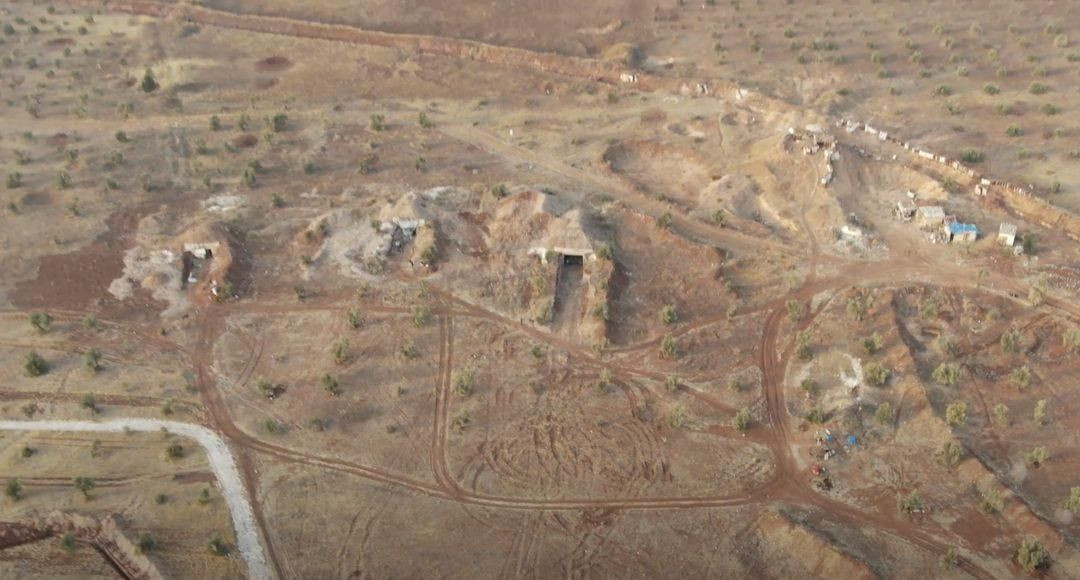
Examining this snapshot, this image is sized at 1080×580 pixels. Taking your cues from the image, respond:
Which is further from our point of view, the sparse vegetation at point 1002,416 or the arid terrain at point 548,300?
the sparse vegetation at point 1002,416

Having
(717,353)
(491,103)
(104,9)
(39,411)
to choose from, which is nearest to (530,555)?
(717,353)

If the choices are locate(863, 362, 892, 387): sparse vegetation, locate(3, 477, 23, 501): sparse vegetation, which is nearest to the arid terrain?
locate(3, 477, 23, 501): sparse vegetation

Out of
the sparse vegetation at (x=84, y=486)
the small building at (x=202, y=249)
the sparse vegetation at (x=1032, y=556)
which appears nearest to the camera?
the sparse vegetation at (x=1032, y=556)

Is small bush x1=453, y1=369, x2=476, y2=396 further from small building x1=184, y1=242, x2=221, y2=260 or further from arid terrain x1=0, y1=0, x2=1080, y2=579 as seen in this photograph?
small building x1=184, y1=242, x2=221, y2=260

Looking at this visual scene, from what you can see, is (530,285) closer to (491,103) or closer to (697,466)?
(697,466)

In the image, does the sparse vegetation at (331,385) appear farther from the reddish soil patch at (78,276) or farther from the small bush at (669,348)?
the small bush at (669,348)

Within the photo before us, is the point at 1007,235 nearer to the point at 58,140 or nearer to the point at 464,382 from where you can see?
the point at 464,382

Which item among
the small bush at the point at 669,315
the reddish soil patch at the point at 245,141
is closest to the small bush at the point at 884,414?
the small bush at the point at 669,315
